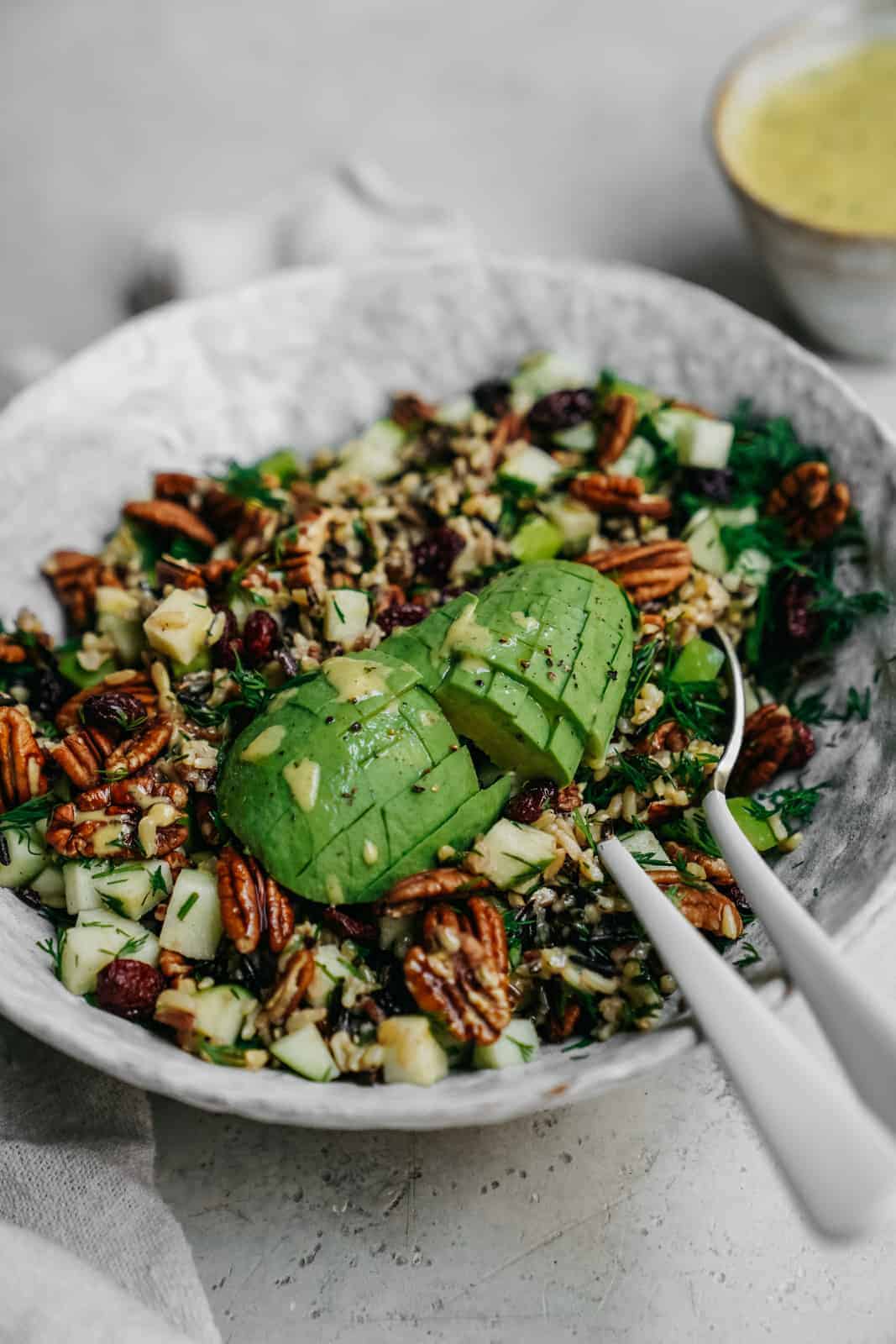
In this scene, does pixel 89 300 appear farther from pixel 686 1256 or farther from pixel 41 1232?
pixel 686 1256

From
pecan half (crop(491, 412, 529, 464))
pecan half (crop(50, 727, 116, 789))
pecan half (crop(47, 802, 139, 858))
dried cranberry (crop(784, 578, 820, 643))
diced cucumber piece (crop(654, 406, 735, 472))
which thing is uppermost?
diced cucumber piece (crop(654, 406, 735, 472))

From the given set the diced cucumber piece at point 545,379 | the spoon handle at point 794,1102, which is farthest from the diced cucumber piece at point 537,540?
the spoon handle at point 794,1102

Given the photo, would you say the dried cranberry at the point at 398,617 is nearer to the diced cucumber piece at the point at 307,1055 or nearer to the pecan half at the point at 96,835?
the pecan half at the point at 96,835

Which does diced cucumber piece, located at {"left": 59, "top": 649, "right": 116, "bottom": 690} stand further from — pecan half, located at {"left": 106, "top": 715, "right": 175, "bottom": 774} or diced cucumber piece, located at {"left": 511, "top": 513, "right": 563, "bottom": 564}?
diced cucumber piece, located at {"left": 511, "top": 513, "right": 563, "bottom": 564}

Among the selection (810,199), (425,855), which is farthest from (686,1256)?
(810,199)

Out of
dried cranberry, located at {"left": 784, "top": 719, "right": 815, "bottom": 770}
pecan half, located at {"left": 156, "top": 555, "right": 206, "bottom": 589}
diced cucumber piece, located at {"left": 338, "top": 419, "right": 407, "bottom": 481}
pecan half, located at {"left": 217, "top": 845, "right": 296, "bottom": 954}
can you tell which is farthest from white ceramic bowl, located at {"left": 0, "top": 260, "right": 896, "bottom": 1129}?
pecan half, located at {"left": 217, "top": 845, "right": 296, "bottom": 954}

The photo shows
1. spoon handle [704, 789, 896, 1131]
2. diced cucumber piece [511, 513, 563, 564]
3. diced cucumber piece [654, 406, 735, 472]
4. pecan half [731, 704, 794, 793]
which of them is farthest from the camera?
diced cucumber piece [654, 406, 735, 472]

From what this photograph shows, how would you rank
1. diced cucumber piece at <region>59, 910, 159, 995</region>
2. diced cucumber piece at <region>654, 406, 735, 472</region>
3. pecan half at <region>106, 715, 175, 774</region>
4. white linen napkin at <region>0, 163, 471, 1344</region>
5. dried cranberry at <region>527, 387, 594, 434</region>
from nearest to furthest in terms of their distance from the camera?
white linen napkin at <region>0, 163, 471, 1344</region>
diced cucumber piece at <region>59, 910, 159, 995</region>
pecan half at <region>106, 715, 175, 774</region>
diced cucumber piece at <region>654, 406, 735, 472</region>
dried cranberry at <region>527, 387, 594, 434</region>
